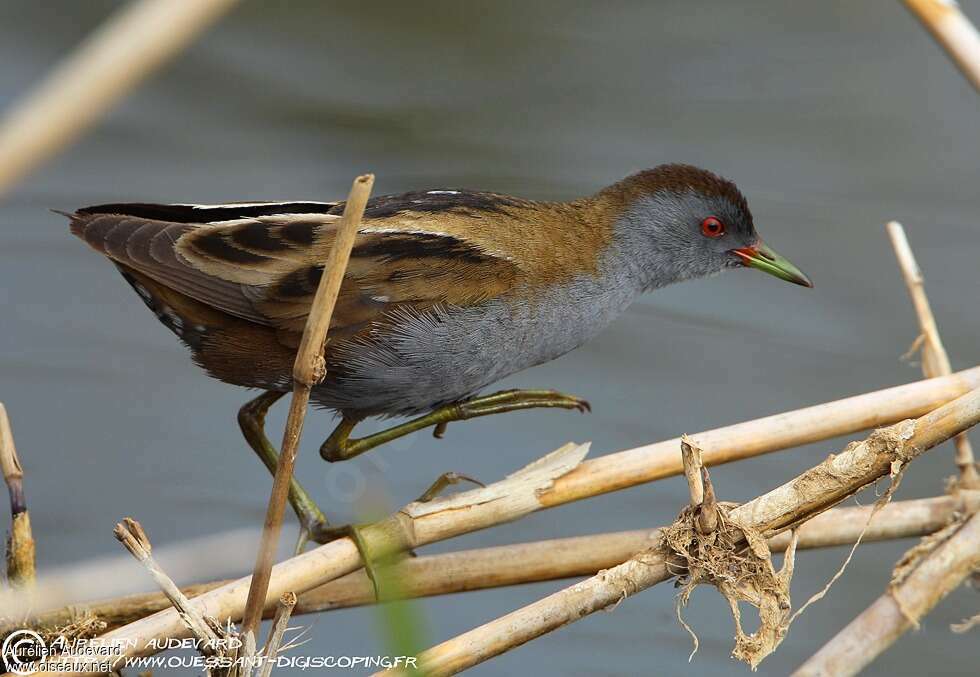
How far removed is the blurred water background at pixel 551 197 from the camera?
13.6ft

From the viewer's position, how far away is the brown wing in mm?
3027

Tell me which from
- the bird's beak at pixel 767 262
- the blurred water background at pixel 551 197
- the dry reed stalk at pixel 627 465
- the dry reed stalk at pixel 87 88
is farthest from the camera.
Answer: the blurred water background at pixel 551 197

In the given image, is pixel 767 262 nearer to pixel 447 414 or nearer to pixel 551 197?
pixel 447 414

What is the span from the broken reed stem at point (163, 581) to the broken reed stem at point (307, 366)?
8cm

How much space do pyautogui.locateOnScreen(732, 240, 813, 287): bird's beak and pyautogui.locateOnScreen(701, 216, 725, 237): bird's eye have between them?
8 centimetres

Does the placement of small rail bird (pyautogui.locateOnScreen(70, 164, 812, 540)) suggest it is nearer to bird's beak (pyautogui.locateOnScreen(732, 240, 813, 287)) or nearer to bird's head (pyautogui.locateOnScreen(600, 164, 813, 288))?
bird's head (pyautogui.locateOnScreen(600, 164, 813, 288))

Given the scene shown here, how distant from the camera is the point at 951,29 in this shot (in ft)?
8.68

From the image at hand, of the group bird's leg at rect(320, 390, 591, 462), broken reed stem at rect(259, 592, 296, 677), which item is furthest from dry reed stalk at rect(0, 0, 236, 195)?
bird's leg at rect(320, 390, 591, 462)

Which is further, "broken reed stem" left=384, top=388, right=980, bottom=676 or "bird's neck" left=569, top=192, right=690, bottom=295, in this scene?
"bird's neck" left=569, top=192, right=690, bottom=295

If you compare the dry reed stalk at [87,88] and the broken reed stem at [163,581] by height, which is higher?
the dry reed stalk at [87,88]

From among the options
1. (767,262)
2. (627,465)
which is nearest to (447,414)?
(627,465)

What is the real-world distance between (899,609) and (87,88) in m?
1.79

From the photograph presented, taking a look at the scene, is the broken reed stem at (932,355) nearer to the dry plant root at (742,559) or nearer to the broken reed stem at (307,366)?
the dry plant root at (742,559)

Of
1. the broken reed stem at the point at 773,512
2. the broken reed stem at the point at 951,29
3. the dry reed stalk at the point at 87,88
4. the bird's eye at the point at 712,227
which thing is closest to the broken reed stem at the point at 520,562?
the broken reed stem at the point at 773,512
